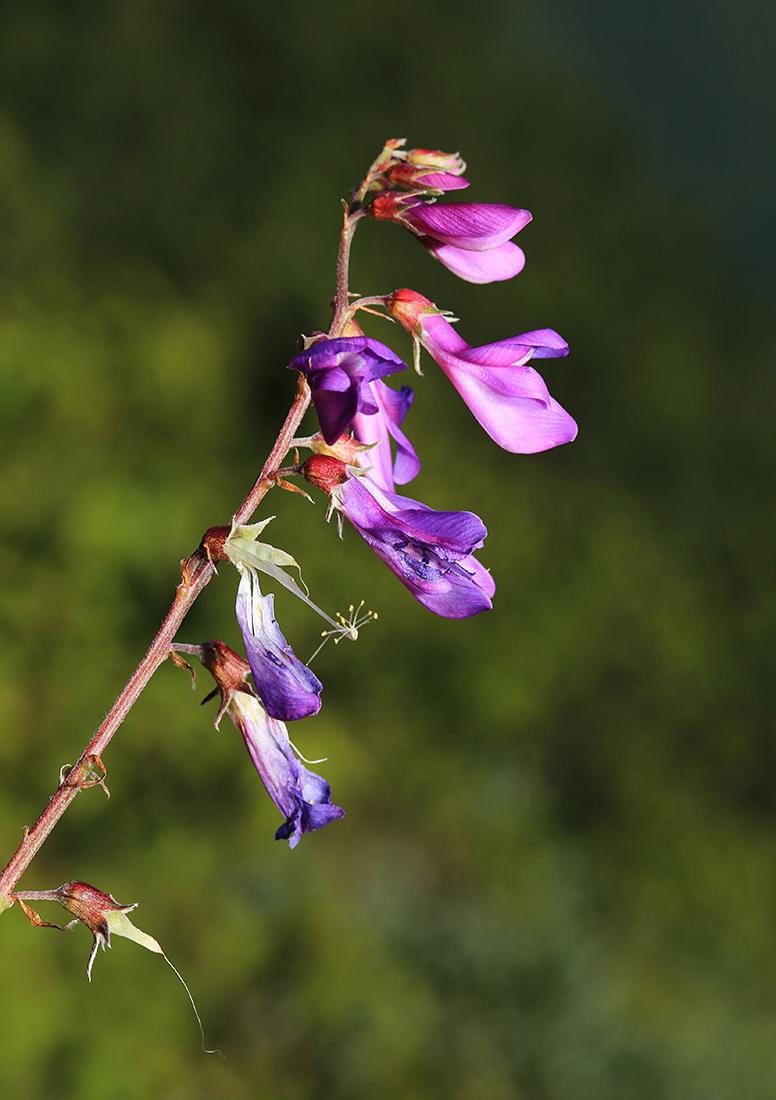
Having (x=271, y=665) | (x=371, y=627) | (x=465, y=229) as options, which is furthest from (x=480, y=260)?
(x=371, y=627)

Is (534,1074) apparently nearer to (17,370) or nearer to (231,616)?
(231,616)

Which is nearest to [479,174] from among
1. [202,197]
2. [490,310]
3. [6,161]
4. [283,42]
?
[490,310]

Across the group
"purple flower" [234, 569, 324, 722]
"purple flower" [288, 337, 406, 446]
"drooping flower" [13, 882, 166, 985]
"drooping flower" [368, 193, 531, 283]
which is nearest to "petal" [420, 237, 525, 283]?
"drooping flower" [368, 193, 531, 283]

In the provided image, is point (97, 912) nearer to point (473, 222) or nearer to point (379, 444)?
point (379, 444)

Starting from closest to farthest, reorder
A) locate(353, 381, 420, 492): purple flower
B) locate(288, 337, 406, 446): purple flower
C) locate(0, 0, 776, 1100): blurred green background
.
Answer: locate(288, 337, 406, 446): purple flower < locate(353, 381, 420, 492): purple flower < locate(0, 0, 776, 1100): blurred green background

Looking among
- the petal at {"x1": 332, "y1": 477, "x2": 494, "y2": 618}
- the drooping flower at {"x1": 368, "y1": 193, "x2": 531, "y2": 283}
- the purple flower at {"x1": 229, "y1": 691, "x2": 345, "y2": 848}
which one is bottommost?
the purple flower at {"x1": 229, "y1": 691, "x2": 345, "y2": 848}

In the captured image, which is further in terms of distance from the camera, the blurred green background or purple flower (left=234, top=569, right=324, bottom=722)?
the blurred green background

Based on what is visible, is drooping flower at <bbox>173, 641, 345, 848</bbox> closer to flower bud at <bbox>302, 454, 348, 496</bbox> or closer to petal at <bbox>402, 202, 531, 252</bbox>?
flower bud at <bbox>302, 454, 348, 496</bbox>

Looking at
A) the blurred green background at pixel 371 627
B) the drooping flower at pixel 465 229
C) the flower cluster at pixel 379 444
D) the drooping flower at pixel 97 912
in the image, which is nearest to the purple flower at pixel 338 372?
the flower cluster at pixel 379 444
